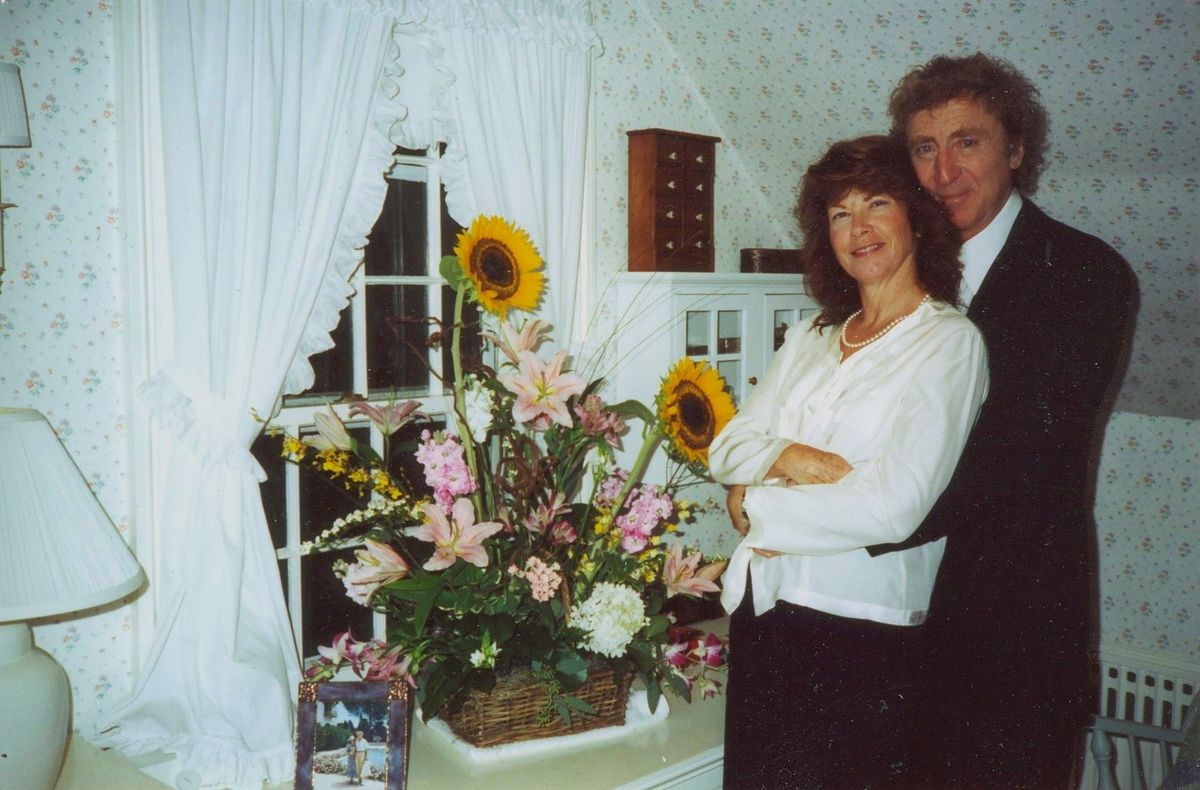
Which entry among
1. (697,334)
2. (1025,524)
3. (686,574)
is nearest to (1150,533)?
(697,334)

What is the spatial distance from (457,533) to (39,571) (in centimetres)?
61

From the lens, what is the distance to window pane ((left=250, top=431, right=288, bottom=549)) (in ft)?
7.20

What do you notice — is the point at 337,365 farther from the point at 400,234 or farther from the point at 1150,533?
the point at 1150,533

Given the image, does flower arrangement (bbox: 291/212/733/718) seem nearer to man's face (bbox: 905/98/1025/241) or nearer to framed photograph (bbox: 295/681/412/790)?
framed photograph (bbox: 295/681/412/790)

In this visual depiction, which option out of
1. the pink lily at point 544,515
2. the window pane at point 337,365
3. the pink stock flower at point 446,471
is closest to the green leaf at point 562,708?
the pink lily at point 544,515

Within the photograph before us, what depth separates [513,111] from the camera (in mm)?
2363

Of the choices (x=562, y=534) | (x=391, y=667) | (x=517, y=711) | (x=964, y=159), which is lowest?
(x=517, y=711)

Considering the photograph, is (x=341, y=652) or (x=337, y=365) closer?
(x=341, y=652)

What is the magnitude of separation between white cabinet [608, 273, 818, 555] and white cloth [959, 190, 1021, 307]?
83 centimetres

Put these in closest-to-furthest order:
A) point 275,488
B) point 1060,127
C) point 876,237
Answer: point 876,237 < point 275,488 < point 1060,127

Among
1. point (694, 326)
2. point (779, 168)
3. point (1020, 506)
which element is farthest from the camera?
point (779, 168)

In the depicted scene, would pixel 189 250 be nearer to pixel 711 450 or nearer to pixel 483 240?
pixel 483 240

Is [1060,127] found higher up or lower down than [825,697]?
higher up

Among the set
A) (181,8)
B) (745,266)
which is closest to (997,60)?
(745,266)
